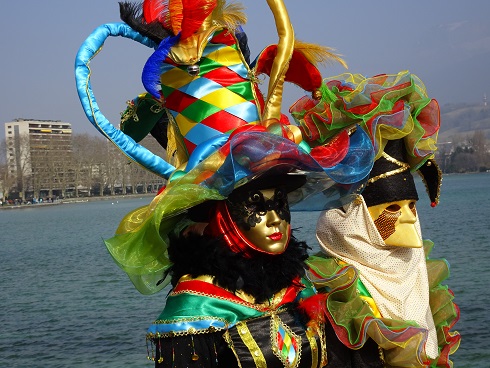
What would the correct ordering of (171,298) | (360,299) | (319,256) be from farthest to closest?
(319,256) → (360,299) → (171,298)

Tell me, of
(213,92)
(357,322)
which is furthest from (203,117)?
(357,322)

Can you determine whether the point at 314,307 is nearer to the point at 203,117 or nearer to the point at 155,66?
the point at 203,117

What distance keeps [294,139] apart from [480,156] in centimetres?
14147

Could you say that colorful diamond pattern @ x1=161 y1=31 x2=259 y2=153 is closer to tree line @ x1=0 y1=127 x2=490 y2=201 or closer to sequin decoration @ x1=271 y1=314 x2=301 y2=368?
sequin decoration @ x1=271 y1=314 x2=301 y2=368

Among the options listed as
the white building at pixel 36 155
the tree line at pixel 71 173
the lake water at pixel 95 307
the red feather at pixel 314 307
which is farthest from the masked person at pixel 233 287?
the white building at pixel 36 155

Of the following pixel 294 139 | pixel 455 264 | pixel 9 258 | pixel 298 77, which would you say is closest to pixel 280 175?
pixel 294 139

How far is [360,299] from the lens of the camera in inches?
160

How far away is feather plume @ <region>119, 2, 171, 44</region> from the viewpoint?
3.58 metres

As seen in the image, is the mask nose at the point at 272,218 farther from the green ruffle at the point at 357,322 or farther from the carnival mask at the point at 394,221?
the carnival mask at the point at 394,221

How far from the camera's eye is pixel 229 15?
366 cm

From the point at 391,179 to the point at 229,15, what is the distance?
1337mm

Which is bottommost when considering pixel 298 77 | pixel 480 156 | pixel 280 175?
pixel 480 156

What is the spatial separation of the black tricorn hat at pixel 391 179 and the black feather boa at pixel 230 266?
0.90 m

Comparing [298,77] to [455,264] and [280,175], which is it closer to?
[280,175]
